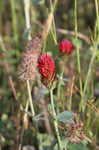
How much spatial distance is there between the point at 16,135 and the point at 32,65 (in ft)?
1.62

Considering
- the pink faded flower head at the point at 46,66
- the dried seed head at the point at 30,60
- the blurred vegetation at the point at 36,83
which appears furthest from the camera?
the blurred vegetation at the point at 36,83

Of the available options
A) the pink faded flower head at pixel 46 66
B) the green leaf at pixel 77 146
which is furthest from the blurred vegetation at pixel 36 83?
the pink faded flower head at pixel 46 66

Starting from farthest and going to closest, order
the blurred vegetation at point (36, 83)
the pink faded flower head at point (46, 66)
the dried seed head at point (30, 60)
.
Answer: the blurred vegetation at point (36, 83)
the dried seed head at point (30, 60)
the pink faded flower head at point (46, 66)

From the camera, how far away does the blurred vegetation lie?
169 centimetres

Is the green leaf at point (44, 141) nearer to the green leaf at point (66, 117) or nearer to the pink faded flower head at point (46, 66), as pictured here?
the green leaf at point (66, 117)

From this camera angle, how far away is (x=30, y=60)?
144cm

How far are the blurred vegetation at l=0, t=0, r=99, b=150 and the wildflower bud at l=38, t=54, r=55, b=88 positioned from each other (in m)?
0.23

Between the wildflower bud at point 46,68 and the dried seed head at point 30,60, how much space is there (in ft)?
0.26

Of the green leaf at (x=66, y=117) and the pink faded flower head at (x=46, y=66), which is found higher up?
the pink faded flower head at (x=46, y=66)

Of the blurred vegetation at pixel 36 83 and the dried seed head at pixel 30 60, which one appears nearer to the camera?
the dried seed head at pixel 30 60

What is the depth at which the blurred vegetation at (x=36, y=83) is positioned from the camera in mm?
1687

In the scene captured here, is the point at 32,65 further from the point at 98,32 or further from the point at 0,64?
the point at 0,64

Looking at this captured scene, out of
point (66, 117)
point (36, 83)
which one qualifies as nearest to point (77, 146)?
point (66, 117)

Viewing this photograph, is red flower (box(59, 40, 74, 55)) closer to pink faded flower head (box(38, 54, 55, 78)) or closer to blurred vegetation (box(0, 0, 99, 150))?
blurred vegetation (box(0, 0, 99, 150))
